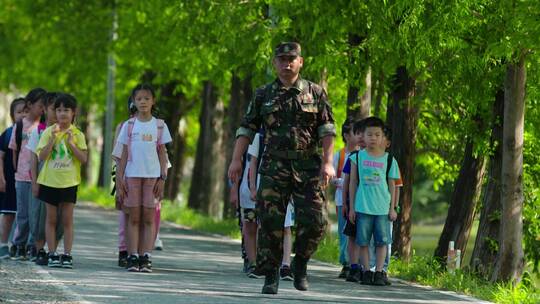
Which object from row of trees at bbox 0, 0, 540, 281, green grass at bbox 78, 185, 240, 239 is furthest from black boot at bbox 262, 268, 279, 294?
green grass at bbox 78, 185, 240, 239

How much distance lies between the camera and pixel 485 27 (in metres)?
15.0

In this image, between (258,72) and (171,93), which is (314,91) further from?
(171,93)

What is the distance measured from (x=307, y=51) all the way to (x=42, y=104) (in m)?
5.56

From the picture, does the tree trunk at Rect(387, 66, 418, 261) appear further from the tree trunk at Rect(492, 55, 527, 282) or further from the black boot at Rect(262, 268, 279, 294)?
the black boot at Rect(262, 268, 279, 294)

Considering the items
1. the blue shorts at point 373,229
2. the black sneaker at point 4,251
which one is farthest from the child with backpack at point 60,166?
the blue shorts at point 373,229

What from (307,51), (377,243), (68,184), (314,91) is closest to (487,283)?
(377,243)

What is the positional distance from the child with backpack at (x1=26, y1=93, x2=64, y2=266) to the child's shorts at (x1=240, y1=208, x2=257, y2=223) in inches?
76.9

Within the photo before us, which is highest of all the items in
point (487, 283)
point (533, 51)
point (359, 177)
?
point (533, 51)

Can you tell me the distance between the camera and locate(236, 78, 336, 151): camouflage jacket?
39.3 feet

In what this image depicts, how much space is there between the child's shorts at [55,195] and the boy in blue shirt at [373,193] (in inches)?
112

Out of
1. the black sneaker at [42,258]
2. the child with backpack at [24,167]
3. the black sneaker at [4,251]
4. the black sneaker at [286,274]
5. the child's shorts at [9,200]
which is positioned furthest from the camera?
the child's shorts at [9,200]

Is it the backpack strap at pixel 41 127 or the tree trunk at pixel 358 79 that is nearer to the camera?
the backpack strap at pixel 41 127

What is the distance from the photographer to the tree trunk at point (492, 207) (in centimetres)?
1773

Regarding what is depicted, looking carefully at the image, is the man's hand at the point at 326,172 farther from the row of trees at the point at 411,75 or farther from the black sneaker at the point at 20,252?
the black sneaker at the point at 20,252
